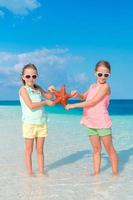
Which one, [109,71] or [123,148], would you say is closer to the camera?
[109,71]

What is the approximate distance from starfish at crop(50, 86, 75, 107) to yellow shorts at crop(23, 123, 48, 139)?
41 cm

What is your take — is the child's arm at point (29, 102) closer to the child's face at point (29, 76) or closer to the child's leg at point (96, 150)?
the child's face at point (29, 76)

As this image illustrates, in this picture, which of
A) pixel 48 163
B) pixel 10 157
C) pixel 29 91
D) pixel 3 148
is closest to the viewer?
pixel 29 91

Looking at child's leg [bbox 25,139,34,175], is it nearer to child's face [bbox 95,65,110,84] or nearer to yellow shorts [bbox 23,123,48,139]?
yellow shorts [bbox 23,123,48,139]

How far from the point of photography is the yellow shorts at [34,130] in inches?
212

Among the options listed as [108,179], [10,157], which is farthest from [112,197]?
[10,157]

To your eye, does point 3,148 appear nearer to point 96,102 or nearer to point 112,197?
point 96,102

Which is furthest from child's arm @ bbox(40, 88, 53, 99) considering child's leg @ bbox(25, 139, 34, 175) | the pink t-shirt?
child's leg @ bbox(25, 139, 34, 175)

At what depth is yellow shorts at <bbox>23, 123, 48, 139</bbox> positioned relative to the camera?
212 inches

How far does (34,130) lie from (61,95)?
0.61m

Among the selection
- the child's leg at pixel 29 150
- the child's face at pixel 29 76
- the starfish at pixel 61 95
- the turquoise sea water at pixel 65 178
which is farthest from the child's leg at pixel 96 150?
the child's face at pixel 29 76

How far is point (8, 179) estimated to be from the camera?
530 cm

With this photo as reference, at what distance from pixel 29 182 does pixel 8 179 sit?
0.35m

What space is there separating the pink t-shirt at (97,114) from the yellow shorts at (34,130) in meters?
0.58
